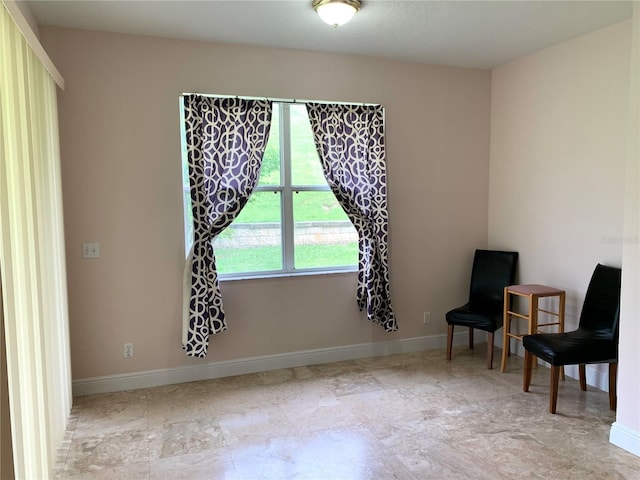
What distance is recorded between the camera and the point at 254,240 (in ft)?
12.9

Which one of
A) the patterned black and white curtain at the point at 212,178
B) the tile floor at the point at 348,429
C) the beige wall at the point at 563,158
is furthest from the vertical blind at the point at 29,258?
the beige wall at the point at 563,158

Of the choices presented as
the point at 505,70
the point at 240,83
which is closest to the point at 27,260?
the point at 240,83

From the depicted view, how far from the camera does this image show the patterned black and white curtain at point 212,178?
11.7 ft

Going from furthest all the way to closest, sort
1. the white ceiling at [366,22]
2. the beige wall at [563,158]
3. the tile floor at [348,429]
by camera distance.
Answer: the beige wall at [563,158], the white ceiling at [366,22], the tile floor at [348,429]

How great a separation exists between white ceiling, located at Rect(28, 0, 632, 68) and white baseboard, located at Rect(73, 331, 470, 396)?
8.35 ft

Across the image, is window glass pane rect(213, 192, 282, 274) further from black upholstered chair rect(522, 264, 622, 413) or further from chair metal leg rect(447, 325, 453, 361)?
black upholstered chair rect(522, 264, 622, 413)

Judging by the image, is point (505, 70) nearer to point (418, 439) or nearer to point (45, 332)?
point (418, 439)

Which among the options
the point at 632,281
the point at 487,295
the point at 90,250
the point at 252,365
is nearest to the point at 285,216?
the point at 252,365

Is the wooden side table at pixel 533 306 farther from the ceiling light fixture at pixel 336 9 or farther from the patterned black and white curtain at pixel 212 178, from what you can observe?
the ceiling light fixture at pixel 336 9

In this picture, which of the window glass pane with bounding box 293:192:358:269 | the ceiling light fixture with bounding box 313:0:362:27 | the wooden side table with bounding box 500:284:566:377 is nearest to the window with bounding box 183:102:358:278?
the window glass pane with bounding box 293:192:358:269

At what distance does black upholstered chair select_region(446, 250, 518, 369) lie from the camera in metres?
3.98

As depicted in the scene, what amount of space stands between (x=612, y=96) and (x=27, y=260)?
3820 millimetres

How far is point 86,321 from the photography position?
11.4ft

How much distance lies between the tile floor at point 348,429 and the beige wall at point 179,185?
440 mm
